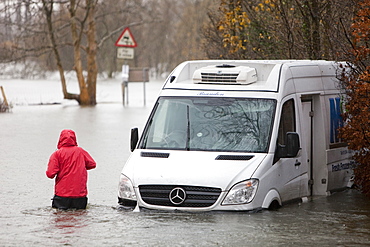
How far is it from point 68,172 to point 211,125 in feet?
5.98

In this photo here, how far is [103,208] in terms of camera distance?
1111 centimetres

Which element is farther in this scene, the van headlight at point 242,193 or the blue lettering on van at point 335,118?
the blue lettering on van at point 335,118

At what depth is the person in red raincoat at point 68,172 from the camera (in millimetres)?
10539

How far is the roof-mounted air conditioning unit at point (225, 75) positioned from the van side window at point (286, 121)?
562 millimetres

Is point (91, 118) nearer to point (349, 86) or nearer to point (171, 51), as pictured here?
point (349, 86)

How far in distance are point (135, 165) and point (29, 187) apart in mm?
3909

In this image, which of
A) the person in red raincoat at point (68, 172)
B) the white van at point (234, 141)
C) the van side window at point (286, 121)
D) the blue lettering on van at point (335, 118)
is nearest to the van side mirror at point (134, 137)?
the white van at point (234, 141)

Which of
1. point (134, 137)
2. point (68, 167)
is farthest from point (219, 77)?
point (68, 167)

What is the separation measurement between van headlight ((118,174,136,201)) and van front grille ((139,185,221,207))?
0.59 ft

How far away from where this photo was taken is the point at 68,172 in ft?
34.5

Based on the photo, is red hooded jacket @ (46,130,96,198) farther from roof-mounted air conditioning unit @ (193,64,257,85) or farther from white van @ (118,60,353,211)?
roof-mounted air conditioning unit @ (193,64,257,85)

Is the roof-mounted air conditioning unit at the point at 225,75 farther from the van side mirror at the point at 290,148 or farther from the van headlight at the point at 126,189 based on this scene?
the van headlight at the point at 126,189

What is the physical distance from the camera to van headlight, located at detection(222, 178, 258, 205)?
957 centimetres

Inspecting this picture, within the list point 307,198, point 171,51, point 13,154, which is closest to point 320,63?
point 307,198
